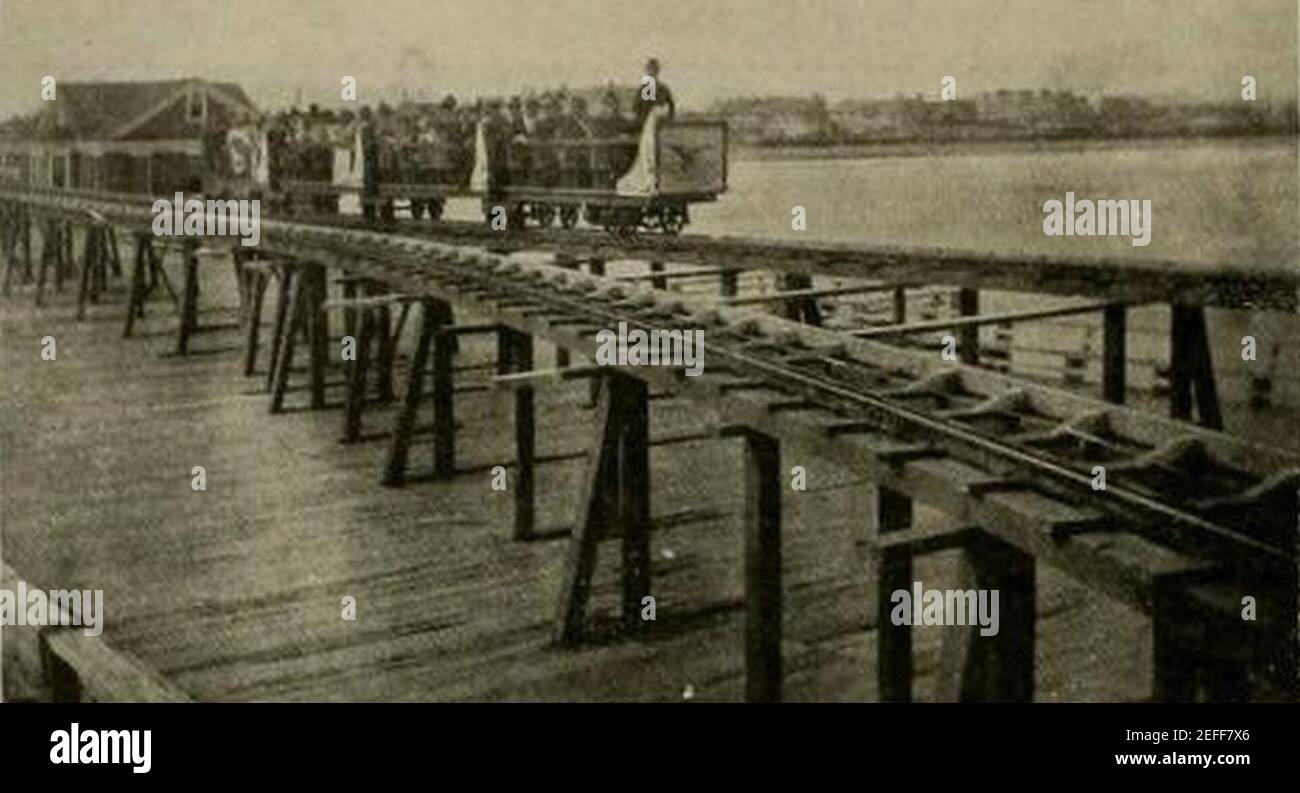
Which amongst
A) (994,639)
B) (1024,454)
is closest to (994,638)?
(994,639)

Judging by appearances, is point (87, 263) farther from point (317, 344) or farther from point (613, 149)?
point (317, 344)

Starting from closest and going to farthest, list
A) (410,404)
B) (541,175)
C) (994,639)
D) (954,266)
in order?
(994,639), (410,404), (954,266), (541,175)

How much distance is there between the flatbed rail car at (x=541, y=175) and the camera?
636 inches

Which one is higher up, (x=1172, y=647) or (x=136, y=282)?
(x=136, y=282)

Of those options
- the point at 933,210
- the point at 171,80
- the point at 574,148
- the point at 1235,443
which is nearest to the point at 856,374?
the point at 1235,443

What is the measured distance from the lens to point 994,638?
4188 mm

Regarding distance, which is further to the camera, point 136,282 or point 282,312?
point 136,282

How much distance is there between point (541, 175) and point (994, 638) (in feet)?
46.9

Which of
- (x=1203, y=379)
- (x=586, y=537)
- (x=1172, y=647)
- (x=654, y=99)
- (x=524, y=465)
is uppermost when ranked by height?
(x=654, y=99)

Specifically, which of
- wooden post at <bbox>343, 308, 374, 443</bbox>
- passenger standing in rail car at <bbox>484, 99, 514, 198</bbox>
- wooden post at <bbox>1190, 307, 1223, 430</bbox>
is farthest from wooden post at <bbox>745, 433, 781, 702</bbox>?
passenger standing in rail car at <bbox>484, 99, 514, 198</bbox>

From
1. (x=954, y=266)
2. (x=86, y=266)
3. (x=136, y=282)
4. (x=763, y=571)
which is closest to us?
(x=763, y=571)

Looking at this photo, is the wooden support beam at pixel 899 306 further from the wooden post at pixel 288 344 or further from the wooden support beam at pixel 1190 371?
the wooden post at pixel 288 344

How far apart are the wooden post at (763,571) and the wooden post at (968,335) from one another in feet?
18.7
